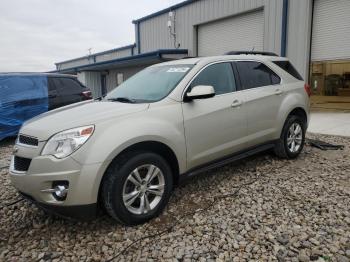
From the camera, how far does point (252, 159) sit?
17.2 ft

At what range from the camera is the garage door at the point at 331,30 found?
10.3 metres

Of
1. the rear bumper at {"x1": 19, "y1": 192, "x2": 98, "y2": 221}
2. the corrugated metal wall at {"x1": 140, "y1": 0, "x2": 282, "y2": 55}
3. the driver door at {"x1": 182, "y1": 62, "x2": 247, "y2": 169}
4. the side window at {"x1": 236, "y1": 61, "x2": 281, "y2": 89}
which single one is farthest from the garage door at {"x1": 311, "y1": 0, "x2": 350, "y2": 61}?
the rear bumper at {"x1": 19, "y1": 192, "x2": 98, "y2": 221}

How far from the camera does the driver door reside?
355 cm

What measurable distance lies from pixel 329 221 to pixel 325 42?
940 cm

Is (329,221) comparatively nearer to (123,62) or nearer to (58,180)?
(58,180)

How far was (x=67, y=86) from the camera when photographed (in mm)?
8719

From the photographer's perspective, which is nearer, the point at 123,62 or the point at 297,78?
the point at 297,78

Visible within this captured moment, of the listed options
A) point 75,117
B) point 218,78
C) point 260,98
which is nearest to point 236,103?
point 218,78

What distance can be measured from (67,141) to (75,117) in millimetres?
375

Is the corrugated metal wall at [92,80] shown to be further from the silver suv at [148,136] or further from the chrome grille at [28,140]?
the chrome grille at [28,140]

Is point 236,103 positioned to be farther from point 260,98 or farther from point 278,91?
point 278,91

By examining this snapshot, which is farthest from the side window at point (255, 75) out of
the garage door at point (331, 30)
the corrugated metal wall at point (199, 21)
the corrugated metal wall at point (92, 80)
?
the corrugated metal wall at point (92, 80)

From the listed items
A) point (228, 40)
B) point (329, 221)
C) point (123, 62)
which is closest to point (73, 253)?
point (329, 221)

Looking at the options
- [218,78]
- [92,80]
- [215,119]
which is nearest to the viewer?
[215,119]
